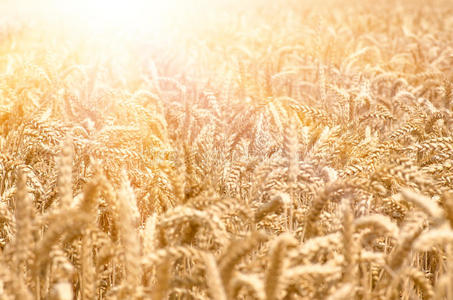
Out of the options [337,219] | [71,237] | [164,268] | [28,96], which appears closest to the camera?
[164,268]

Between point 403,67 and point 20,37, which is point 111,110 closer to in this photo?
point 403,67

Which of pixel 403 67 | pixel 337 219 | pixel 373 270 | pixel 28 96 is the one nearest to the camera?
pixel 337 219

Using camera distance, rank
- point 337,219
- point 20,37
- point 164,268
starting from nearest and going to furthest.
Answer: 1. point 164,268
2. point 337,219
3. point 20,37

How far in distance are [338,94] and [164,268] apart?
1.87 metres

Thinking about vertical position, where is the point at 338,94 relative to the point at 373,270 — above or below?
above

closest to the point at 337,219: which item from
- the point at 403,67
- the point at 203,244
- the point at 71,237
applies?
the point at 203,244

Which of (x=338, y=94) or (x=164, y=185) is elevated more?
(x=338, y=94)

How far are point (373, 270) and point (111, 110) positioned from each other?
1643mm

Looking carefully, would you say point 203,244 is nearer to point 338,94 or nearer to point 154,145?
point 154,145

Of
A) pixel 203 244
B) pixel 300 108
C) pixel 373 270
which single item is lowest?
pixel 373 270

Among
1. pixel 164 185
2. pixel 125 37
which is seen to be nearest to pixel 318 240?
pixel 164 185

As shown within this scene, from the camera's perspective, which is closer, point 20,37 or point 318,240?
point 318,240

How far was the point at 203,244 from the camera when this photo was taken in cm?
121

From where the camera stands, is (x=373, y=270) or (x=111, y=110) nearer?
(x=373, y=270)
